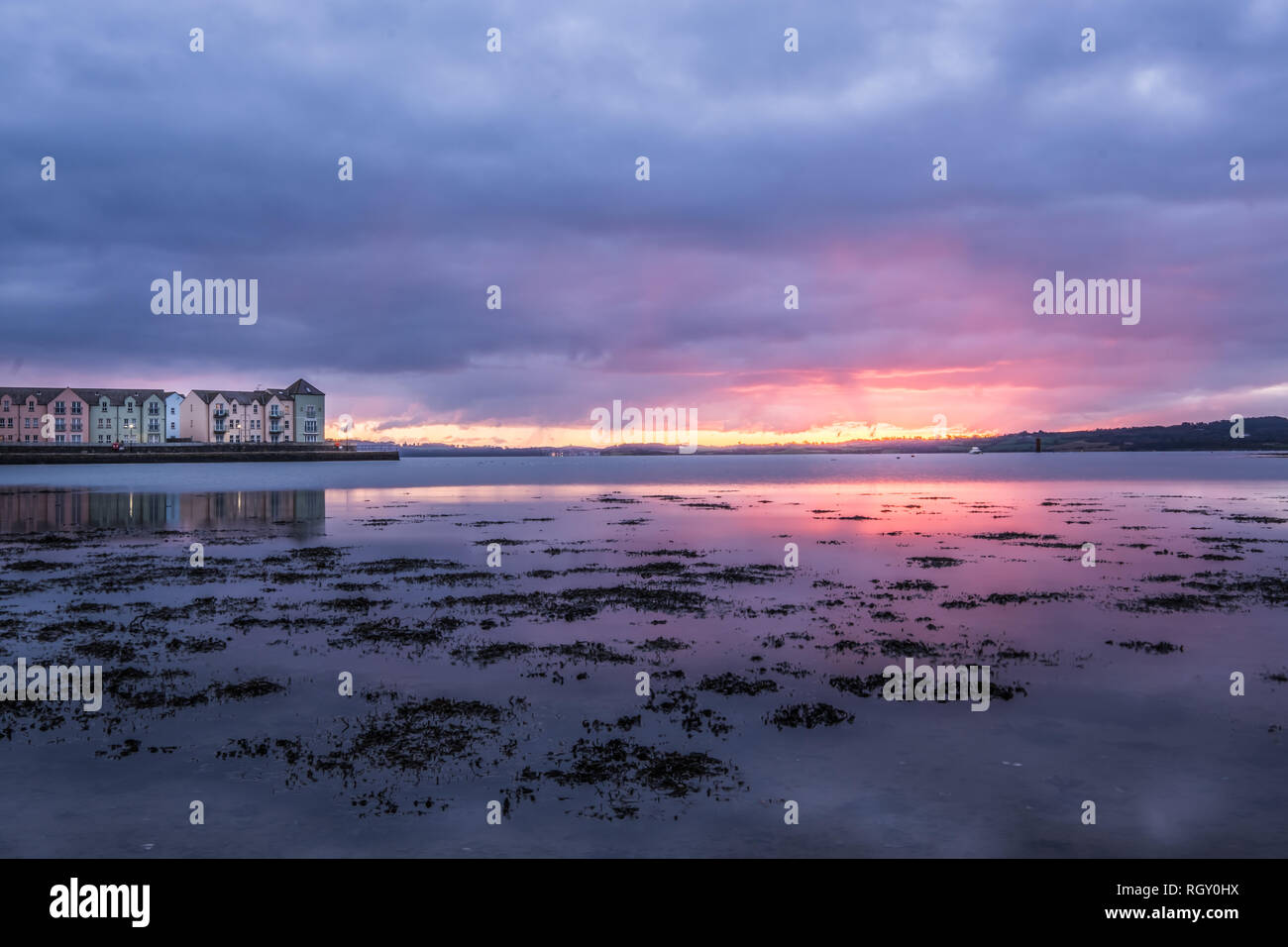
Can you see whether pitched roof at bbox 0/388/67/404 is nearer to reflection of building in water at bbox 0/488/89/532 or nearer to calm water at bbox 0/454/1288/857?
reflection of building in water at bbox 0/488/89/532

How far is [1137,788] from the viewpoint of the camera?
11.5 meters

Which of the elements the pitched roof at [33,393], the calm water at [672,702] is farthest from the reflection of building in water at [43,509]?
the pitched roof at [33,393]

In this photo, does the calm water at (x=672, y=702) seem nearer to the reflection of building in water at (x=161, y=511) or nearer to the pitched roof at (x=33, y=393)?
the reflection of building in water at (x=161, y=511)

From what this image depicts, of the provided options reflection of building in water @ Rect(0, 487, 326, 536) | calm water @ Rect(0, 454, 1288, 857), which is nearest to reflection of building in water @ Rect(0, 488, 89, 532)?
reflection of building in water @ Rect(0, 487, 326, 536)

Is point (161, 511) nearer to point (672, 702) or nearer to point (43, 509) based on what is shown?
point (43, 509)

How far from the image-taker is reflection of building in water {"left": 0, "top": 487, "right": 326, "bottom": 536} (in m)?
52.6

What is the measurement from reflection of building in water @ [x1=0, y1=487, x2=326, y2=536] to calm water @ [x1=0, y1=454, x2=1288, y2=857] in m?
12.7

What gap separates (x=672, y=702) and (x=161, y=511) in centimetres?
6290
